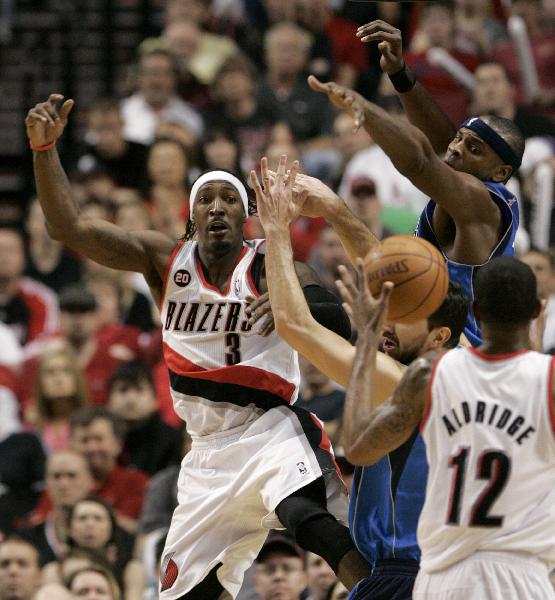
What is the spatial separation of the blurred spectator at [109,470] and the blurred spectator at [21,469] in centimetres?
48

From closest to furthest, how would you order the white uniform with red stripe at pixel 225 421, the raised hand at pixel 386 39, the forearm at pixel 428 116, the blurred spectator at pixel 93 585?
the raised hand at pixel 386 39, the white uniform with red stripe at pixel 225 421, the forearm at pixel 428 116, the blurred spectator at pixel 93 585

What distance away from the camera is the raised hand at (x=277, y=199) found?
626 centimetres

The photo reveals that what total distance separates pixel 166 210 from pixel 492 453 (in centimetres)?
810

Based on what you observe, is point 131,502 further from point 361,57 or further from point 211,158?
point 361,57

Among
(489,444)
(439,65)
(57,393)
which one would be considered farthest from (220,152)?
(489,444)

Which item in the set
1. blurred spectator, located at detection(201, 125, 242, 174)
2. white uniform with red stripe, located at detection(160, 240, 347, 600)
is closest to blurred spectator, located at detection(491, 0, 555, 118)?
blurred spectator, located at detection(201, 125, 242, 174)

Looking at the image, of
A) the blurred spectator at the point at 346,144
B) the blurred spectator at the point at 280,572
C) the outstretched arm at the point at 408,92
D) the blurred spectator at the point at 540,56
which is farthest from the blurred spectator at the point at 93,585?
the blurred spectator at the point at 540,56

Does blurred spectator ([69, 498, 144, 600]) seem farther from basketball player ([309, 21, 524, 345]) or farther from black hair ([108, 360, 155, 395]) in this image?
basketball player ([309, 21, 524, 345])

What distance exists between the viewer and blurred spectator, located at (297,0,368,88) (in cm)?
1472

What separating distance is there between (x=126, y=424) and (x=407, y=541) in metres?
5.05

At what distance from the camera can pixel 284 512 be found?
22.0 ft

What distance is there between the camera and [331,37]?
1502 centimetres

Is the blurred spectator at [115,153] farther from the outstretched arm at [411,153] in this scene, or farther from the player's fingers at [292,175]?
the outstretched arm at [411,153]

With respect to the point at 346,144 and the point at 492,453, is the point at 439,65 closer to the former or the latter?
the point at 346,144
